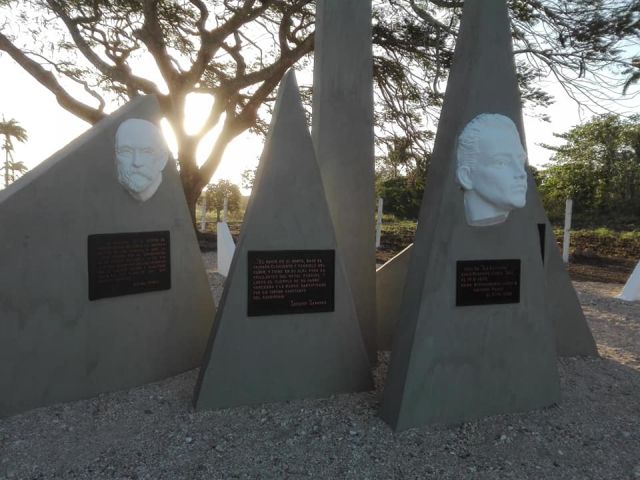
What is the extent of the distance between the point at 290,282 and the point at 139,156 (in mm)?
1560

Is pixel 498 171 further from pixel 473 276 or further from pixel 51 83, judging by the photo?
pixel 51 83

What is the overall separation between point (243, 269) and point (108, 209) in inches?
48.5

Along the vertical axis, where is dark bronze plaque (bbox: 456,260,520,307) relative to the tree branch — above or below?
below

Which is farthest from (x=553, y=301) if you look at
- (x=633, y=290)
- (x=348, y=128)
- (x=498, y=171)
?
(x=633, y=290)

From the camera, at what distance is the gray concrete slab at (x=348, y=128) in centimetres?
430

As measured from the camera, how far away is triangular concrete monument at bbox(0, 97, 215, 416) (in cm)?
341

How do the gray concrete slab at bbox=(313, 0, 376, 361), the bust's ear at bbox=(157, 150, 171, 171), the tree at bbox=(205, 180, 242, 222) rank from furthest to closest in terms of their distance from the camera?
the tree at bbox=(205, 180, 242, 222) → the gray concrete slab at bbox=(313, 0, 376, 361) → the bust's ear at bbox=(157, 150, 171, 171)

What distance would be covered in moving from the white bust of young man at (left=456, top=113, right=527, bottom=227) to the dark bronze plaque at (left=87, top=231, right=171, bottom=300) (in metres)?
2.54

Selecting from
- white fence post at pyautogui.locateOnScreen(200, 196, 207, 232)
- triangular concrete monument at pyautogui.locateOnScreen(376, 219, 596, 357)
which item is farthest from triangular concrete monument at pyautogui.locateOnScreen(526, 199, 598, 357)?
white fence post at pyautogui.locateOnScreen(200, 196, 207, 232)

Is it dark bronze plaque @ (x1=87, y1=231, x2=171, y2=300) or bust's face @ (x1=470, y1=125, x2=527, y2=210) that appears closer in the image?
bust's face @ (x1=470, y1=125, x2=527, y2=210)

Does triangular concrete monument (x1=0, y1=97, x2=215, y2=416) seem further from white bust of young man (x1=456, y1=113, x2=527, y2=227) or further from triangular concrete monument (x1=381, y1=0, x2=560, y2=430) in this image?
white bust of young man (x1=456, y1=113, x2=527, y2=227)

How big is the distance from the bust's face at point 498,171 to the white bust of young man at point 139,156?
2474 mm

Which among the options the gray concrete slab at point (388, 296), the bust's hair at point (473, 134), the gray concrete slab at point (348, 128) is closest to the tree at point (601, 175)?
the gray concrete slab at point (388, 296)

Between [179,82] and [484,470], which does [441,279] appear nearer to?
[484,470]
